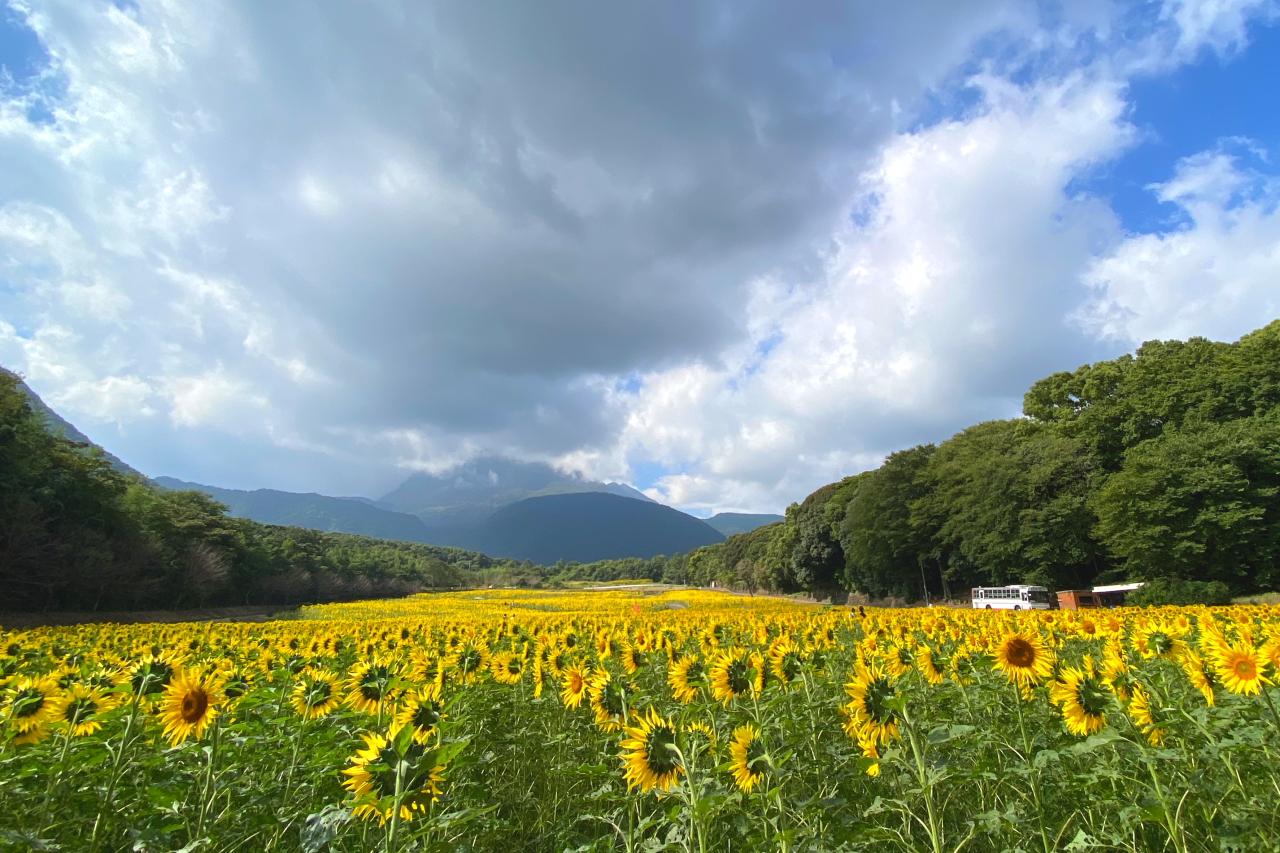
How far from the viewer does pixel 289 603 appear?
2467 inches

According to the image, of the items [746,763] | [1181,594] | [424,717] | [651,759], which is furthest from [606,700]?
[1181,594]

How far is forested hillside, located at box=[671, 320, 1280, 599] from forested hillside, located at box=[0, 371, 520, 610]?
58430 millimetres

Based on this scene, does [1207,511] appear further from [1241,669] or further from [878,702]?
[878,702]

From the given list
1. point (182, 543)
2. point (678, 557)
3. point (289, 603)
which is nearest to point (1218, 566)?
point (182, 543)

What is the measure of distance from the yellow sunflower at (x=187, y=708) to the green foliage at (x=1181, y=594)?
34.2 meters

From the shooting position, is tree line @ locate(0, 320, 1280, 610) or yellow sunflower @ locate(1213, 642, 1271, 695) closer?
yellow sunflower @ locate(1213, 642, 1271, 695)

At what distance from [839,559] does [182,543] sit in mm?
66534

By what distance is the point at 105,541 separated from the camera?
3694cm

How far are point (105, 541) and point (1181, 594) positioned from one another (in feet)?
200

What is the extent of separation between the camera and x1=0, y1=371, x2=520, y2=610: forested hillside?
30.8 m

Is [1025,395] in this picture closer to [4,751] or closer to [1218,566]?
[1218,566]

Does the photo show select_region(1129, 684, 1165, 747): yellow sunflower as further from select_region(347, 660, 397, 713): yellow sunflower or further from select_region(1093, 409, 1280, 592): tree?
select_region(1093, 409, 1280, 592): tree

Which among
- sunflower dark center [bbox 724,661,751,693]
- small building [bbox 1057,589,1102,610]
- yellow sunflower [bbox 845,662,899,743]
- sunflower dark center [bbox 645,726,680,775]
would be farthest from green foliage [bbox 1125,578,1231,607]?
sunflower dark center [bbox 645,726,680,775]

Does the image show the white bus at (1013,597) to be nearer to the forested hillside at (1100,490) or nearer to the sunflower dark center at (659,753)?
the forested hillside at (1100,490)
